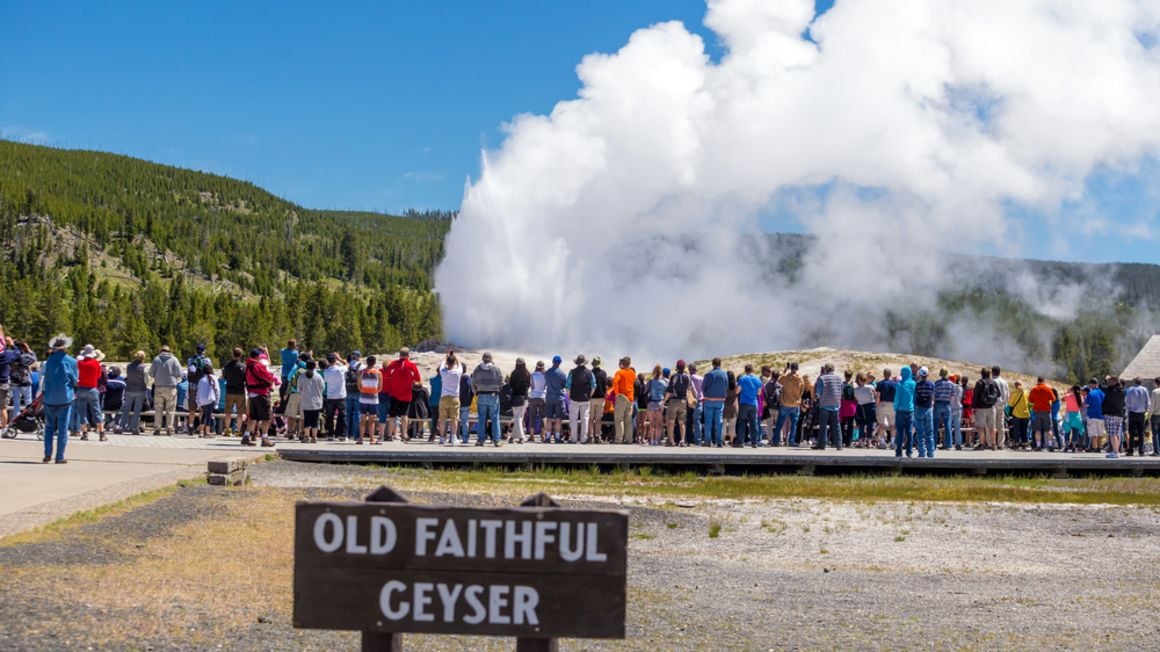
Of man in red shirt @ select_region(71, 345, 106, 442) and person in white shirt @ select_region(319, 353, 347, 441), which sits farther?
person in white shirt @ select_region(319, 353, 347, 441)

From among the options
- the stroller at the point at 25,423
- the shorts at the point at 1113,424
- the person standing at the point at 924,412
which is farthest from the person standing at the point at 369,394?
the shorts at the point at 1113,424

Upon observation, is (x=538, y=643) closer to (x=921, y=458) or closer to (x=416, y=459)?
(x=416, y=459)

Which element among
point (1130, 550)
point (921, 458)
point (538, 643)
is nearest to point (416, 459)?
point (921, 458)

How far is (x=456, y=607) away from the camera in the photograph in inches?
173

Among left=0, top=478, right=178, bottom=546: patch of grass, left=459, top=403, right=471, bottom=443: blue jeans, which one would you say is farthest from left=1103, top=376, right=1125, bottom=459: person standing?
left=0, top=478, right=178, bottom=546: patch of grass

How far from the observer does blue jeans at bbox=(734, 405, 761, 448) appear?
2425cm

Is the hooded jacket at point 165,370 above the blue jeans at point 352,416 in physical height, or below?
above

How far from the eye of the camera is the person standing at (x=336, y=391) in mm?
22531

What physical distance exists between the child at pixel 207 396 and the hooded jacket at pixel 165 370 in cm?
52

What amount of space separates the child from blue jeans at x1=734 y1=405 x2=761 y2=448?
10626mm

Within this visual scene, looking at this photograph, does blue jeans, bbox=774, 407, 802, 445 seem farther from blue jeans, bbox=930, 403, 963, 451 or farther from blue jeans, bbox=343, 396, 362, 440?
blue jeans, bbox=343, 396, 362, 440

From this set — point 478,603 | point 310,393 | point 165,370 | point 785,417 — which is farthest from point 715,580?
point 165,370

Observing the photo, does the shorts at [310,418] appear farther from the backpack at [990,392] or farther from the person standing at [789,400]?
the backpack at [990,392]

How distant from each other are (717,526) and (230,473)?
5.84 m
